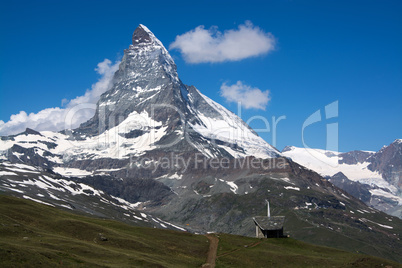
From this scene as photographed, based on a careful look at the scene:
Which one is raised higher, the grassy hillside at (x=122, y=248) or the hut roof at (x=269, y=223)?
the hut roof at (x=269, y=223)


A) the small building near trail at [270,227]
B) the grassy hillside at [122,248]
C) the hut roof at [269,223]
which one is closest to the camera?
the grassy hillside at [122,248]

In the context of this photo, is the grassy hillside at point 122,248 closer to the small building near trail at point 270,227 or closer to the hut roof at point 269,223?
the small building near trail at point 270,227

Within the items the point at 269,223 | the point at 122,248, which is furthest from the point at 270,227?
the point at 122,248

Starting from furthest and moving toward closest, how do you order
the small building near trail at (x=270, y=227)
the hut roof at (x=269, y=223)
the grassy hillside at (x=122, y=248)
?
the hut roof at (x=269, y=223)
the small building near trail at (x=270, y=227)
the grassy hillside at (x=122, y=248)

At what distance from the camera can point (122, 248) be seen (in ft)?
252

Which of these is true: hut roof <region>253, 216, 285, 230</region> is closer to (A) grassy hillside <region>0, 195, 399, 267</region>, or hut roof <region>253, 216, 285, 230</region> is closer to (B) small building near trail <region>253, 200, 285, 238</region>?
(B) small building near trail <region>253, 200, 285, 238</region>

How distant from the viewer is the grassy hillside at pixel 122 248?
59.0 meters

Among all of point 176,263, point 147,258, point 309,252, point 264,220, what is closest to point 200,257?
point 176,263

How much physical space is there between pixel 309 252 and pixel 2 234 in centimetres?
6215

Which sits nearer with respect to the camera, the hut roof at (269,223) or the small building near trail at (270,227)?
the small building near trail at (270,227)

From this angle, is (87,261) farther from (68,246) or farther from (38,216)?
(38,216)

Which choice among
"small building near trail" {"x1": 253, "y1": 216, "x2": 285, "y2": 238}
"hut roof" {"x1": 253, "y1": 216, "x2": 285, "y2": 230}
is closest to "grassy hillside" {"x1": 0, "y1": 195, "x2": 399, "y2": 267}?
"small building near trail" {"x1": 253, "y1": 216, "x2": 285, "y2": 238}

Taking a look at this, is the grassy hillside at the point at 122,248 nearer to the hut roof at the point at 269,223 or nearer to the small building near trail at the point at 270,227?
the small building near trail at the point at 270,227

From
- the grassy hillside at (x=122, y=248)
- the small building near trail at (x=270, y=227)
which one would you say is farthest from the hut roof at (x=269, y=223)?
the grassy hillside at (x=122, y=248)
